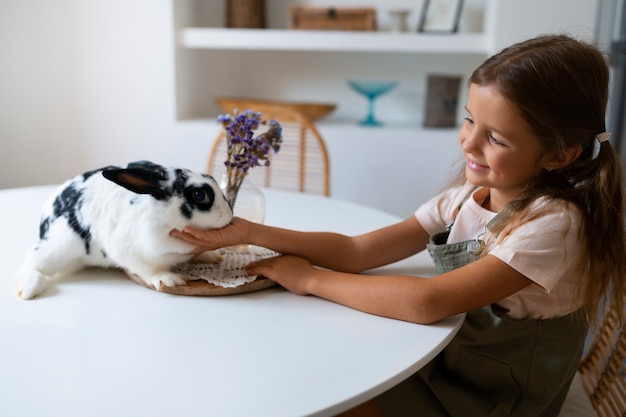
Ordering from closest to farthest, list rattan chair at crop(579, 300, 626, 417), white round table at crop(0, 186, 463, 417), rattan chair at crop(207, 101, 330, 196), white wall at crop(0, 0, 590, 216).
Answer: white round table at crop(0, 186, 463, 417)
rattan chair at crop(579, 300, 626, 417)
rattan chair at crop(207, 101, 330, 196)
white wall at crop(0, 0, 590, 216)

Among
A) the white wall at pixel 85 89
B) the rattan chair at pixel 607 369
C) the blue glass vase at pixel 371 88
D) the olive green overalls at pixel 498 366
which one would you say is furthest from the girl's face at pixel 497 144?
the white wall at pixel 85 89

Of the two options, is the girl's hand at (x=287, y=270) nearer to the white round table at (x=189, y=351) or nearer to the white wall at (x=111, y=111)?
the white round table at (x=189, y=351)

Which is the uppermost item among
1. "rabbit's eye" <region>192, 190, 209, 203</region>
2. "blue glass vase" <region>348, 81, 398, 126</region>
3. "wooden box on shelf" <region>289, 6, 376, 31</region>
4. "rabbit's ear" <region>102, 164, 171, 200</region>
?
→ "wooden box on shelf" <region>289, 6, 376, 31</region>

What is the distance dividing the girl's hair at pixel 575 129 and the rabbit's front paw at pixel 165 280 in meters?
0.53

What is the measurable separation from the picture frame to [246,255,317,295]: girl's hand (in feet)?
6.21

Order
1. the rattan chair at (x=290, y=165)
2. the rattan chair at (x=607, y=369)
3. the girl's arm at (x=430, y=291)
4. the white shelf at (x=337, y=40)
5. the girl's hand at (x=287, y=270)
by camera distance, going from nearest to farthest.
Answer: the girl's arm at (x=430, y=291) → the girl's hand at (x=287, y=270) → the rattan chair at (x=607, y=369) → the rattan chair at (x=290, y=165) → the white shelf at (x=337, y=40)

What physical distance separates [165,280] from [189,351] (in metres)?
0.21

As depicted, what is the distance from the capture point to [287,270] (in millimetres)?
1038

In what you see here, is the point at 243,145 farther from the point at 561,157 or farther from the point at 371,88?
the point at 371,88

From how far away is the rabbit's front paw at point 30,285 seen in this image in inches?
37.8

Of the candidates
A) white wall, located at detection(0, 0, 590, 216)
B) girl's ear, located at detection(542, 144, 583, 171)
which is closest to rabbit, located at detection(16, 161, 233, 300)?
girl's ear, located at detection(542, 144, 583, 171)

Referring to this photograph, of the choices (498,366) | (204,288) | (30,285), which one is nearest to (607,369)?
(498,366)

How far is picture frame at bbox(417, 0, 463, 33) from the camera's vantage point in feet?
8.60

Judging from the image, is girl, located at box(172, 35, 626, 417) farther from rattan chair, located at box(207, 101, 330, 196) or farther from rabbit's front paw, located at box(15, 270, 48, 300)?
rattan chair, located at box(207, 101, 330, 196)
